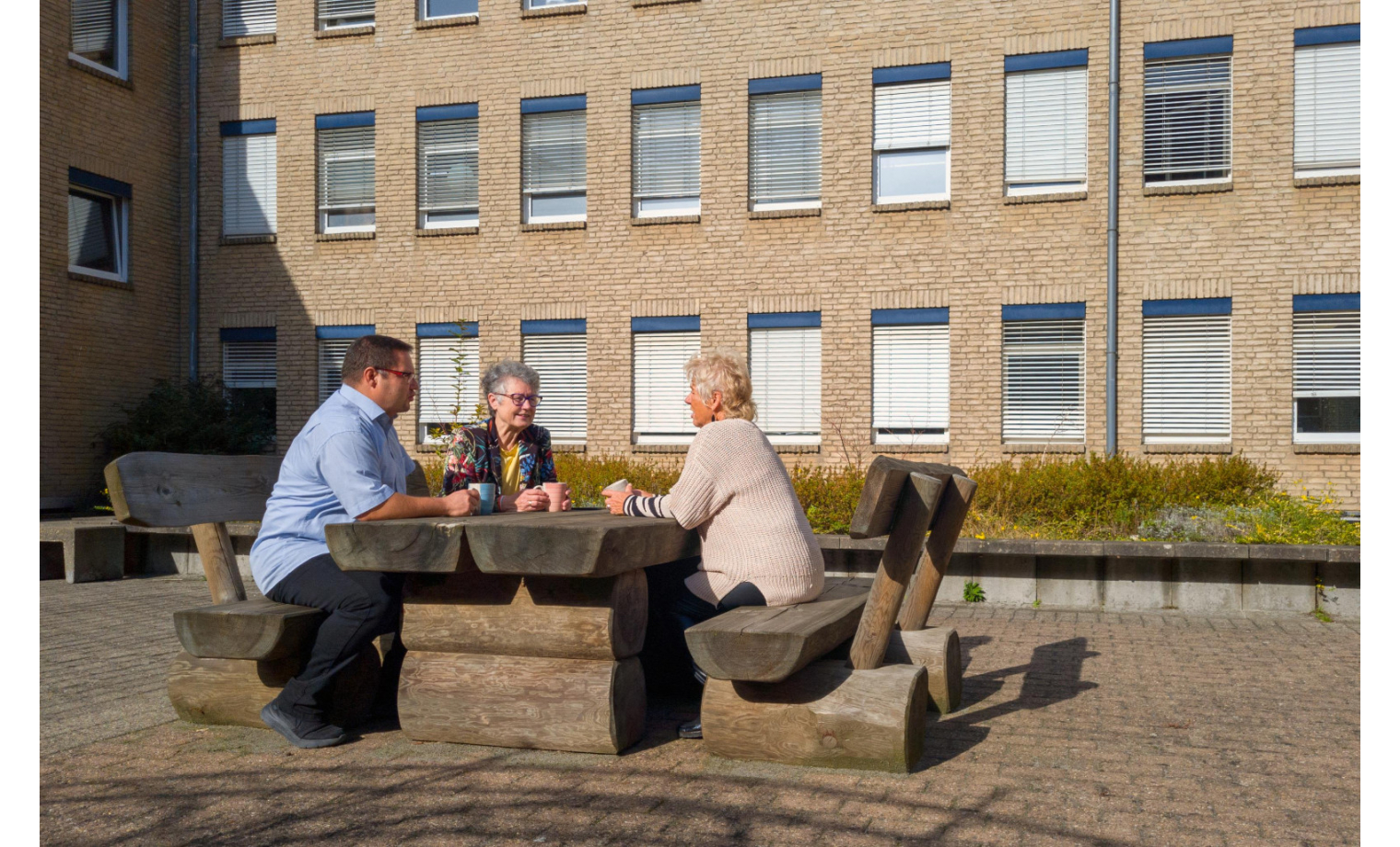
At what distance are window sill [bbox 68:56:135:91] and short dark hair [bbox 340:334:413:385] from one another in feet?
53.7

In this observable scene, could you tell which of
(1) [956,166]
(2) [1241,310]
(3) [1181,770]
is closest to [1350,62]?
(2) [1241,310]

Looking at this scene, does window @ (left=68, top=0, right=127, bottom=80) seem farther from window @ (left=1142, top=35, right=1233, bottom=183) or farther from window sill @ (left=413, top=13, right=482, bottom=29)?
window @ (left=1142, top=35, right=1233, bottom=183)

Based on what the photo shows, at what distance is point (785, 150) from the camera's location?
18.3 m

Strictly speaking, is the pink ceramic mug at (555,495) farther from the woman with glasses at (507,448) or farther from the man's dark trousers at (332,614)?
the man's dark trousers at (332,614)

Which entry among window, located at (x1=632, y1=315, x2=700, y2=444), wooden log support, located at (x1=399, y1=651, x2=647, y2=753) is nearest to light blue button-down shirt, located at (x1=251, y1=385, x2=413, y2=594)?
wooden log support, located at (x1=399, y1=651, x2=647, y2=753)

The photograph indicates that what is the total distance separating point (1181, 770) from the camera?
14.6ft

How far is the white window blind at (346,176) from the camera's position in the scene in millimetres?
20391

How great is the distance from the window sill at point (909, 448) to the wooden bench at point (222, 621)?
13.1 metres

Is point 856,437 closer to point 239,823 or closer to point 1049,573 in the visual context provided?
point 1049,573

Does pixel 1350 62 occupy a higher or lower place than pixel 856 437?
higher

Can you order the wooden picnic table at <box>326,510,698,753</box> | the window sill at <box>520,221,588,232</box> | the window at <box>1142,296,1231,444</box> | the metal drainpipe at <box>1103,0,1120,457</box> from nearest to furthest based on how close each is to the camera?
the wooden picnic table at <box>326,510,698,753</box>
the window at <box>1142,296,1231,444</box>
the metal drainpipe at <box>1103,0,1120,457</box>
the window sill at <box>520,221,588,232</box>

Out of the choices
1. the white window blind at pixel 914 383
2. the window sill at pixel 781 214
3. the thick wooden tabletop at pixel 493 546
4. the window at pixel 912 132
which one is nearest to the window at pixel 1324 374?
the white window blind at pixel 914 383

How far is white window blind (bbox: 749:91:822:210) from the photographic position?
18.2 meters

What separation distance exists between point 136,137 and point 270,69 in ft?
8.73
